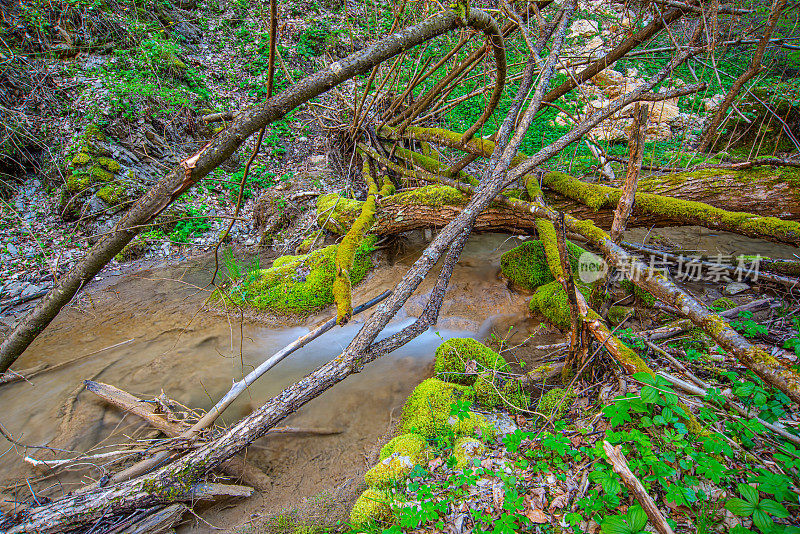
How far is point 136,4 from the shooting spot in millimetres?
8992

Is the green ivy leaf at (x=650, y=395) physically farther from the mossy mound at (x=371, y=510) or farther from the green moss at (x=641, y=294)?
the green moss at (x=641, y=294)

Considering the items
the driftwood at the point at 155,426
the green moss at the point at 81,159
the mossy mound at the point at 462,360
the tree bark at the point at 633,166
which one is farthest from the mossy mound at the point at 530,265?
the green moss at the point at 81,159

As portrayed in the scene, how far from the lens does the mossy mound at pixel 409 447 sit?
2.42m

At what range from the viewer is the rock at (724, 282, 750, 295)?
3.73 metres

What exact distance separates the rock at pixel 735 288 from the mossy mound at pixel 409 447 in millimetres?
4016

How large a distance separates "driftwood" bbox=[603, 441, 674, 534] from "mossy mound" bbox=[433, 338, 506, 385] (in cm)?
118

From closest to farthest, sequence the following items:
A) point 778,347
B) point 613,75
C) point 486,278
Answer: point 778,347 < point 486,278 < point 613,75

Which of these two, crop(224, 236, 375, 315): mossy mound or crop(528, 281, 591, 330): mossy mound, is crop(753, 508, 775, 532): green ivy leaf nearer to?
crop(528, 281, 591, 330): mossy mound

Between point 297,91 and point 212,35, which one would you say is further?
point 212,35

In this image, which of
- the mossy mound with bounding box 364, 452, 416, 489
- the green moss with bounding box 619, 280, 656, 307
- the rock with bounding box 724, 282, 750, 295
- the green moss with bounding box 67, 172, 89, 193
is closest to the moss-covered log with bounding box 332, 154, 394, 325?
the mossy mound with bounding box 364, 452, 416, 489

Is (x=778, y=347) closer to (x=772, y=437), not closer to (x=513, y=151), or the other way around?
(x=772, y=437)

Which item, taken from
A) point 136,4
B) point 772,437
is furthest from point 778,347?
point 136,4

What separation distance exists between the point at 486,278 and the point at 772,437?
11.5 feet

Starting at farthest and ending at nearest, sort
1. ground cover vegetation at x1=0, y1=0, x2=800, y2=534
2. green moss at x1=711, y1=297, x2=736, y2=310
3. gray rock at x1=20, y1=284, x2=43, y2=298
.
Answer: gray rock at x1=20, y1=284, x2=43, y2=298, green moss at x1=711, y1=297, x2=736, y2=310, ground cover vegetation at x1=0, y1=0, x2=800, y2=534
